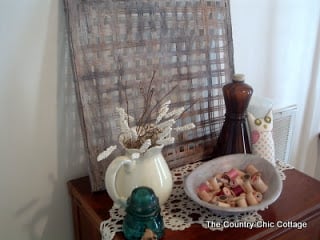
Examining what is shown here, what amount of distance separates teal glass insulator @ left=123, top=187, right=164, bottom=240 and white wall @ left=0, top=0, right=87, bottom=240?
33 cm

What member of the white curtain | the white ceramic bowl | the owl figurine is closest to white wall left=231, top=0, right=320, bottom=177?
the white curtain

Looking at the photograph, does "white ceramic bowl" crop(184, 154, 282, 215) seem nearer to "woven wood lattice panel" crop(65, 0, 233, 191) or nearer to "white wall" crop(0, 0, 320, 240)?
"woven wood lattice panel" crop(65, 0, 233, 191)

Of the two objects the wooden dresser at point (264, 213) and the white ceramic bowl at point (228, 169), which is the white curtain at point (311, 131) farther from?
the white ceramic bowl at point (228, 169)

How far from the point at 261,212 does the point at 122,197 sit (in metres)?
0.33

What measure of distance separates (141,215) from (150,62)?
0.42 meters

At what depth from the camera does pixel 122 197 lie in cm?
76

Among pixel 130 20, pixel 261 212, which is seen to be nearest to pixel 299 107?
pixel 261 212

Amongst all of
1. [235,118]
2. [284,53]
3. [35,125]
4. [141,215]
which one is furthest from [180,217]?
[284,53]

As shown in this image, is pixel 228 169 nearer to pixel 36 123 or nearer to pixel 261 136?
pixel 261 136

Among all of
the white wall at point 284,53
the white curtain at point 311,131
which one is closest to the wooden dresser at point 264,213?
the white wall at point 284,53

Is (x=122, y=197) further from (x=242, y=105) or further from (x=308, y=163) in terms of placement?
(x=308, y=163)

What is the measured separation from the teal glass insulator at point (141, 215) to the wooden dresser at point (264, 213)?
4 centimetres

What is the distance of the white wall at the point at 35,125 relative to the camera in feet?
2.69

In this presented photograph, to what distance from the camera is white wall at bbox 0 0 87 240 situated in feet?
2.69
